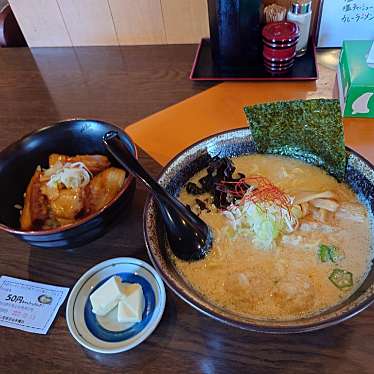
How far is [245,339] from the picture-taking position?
2.39ft

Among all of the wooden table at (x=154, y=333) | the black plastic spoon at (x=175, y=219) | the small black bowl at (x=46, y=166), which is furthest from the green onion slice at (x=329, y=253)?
the small black bowl at (x=46, y=166)

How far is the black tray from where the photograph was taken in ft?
4.54

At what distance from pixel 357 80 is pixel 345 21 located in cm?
42

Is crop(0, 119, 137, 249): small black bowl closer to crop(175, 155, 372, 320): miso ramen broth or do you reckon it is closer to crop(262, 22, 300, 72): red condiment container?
crop(175, 155, 372, 320): miso ramen broth

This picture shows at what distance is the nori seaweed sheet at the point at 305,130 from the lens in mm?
872

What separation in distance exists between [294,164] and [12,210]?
2.48 feet

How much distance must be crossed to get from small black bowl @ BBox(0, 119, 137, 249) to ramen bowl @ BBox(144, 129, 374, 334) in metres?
0.11

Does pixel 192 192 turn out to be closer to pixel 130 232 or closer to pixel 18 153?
pixel 130 232

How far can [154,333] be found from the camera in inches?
29.7

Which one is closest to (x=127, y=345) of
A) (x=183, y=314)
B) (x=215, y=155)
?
(x=183, y=314)

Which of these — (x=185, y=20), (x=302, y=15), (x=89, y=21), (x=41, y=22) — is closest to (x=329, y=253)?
(x=302, y=15)

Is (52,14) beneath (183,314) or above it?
above

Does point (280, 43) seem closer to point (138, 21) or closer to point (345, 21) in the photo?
point (345, 21)

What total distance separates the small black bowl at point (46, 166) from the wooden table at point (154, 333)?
0.10 m
